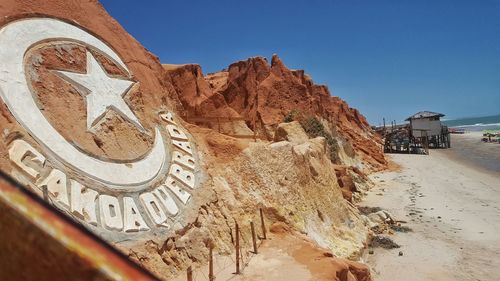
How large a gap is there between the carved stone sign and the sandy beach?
7.22 metres

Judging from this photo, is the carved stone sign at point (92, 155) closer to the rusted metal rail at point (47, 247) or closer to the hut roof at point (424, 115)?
the rusted metal rail at point (47, 247)

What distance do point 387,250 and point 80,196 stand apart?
36.7 ft

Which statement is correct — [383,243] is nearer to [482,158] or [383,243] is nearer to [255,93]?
[255,93]

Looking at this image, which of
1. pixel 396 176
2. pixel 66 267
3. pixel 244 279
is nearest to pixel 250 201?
pixel 244 279

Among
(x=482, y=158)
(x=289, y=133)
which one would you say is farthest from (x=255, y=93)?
(x=482, y=158)

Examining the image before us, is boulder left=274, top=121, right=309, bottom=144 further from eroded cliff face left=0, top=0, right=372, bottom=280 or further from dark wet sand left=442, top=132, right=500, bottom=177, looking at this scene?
dark wet sand left=442, top=132, right=500, bottom=177

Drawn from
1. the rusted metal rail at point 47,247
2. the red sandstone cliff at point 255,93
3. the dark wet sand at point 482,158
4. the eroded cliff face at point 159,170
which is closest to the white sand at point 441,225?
the eroded cliff face at point 159,170

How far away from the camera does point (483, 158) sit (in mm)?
43844

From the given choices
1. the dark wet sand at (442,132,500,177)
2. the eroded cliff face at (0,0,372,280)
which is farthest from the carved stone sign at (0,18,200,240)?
the dark wet sand at (442,132,500,177)

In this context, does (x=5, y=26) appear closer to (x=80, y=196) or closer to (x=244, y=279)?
(x=80, y=196)

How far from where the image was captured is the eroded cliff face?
605 cm

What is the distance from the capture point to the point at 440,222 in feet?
57.6

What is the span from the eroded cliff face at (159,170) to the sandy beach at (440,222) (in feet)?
5.37

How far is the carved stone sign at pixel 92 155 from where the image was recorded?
584 centimetres
